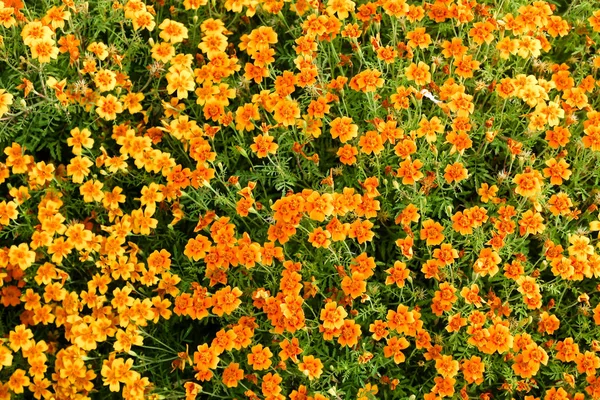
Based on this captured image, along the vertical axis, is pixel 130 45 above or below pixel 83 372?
above

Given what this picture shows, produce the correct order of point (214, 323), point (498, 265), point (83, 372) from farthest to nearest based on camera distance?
point (214, 323), point (498, 265), point (83, 372)

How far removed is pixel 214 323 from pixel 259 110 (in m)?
0.89

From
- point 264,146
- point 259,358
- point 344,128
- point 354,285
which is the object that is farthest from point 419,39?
point 259,358

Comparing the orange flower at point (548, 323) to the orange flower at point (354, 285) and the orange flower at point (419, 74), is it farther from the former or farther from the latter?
the orange flower at point (419, 74)

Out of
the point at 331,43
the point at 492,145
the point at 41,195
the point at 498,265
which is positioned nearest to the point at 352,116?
the point at 331,43

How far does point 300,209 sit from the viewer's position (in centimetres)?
266

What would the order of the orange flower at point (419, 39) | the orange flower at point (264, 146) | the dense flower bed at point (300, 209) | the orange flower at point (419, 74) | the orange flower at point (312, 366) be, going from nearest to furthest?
the orange flower at point (312, 366)
the dense flower bed at point (300, 209)
the orange flower at point (264, 146)
the orange flower at point (419, 74)
the orange flower at point (419, 39)

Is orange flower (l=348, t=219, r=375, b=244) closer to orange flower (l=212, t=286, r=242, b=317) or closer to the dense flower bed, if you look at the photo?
the dense flower bed

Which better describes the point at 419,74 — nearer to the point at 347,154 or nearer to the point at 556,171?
the point at 347,154

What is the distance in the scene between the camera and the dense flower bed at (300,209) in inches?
106

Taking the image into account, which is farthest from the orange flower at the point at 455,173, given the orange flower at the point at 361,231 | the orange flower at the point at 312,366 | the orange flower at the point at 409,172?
the orange flower at the point at 312,366

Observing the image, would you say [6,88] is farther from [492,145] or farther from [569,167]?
[569,167]

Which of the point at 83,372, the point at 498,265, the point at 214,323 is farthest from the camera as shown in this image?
the point at 214,323

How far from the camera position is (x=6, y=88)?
317cm
